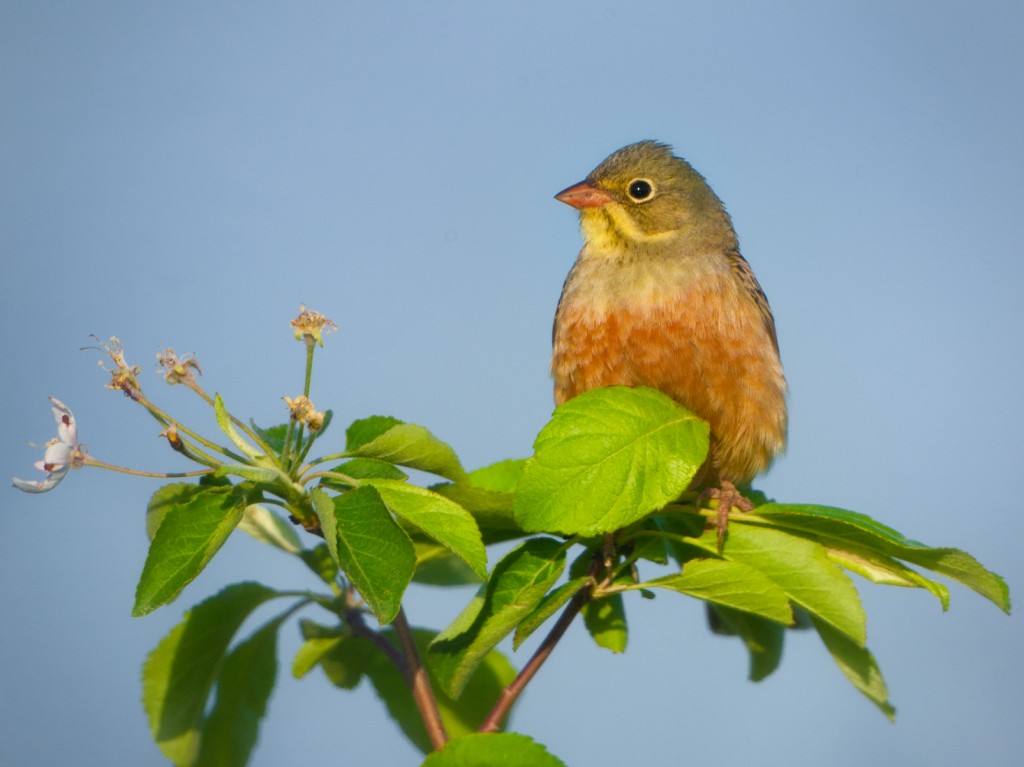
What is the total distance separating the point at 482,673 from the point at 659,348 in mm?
1304

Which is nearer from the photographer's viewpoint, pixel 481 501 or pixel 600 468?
pixel 600 468

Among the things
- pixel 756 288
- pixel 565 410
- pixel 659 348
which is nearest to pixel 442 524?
pixel 565 410

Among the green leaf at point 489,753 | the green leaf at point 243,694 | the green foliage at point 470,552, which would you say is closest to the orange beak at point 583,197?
the green foliage at point 470,552

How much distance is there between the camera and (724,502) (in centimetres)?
306

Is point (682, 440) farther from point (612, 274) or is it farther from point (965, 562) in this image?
→ point (612, 274)

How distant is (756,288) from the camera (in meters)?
4.52

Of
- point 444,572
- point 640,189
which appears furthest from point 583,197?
point 444,572

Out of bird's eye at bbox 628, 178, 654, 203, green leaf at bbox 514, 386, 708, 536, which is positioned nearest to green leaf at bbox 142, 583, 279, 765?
green leaf at bbox 514, 386, 708, 536

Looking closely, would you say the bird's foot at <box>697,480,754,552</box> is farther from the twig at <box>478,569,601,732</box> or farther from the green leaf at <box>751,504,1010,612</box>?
the twig at <box>478,569,601,732</box>

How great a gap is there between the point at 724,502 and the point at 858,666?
2.41 feet

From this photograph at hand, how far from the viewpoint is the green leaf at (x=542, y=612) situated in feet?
9.06

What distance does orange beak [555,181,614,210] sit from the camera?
477 centimetres

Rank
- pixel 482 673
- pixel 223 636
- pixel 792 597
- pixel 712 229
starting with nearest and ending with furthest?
pixel 792 597 → pixel 223 636 → pixel 482 673 → pixel 712 229

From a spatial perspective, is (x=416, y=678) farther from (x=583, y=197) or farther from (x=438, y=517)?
(x=583, y=197)
